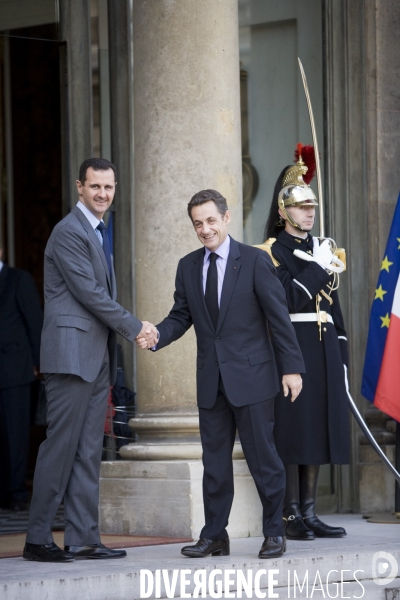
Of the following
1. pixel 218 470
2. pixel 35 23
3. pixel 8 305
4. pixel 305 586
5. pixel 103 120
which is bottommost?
pixel 305 586

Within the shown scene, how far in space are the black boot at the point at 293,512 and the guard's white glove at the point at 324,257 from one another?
42.9 inches

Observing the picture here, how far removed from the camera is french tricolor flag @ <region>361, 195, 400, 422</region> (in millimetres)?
8383

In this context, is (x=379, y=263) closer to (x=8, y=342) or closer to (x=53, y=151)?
(x=8, y=342)

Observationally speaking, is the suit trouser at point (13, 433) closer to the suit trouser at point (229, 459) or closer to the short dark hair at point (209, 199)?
the suit trouser at point (229, 459)

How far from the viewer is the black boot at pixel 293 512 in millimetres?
7109

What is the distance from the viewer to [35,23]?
30.5 ft

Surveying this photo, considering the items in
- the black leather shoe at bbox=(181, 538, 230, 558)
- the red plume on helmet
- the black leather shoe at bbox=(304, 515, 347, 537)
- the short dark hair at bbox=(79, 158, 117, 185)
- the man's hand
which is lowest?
the black leather shoe at bbox=(304, 515, 347, 537)

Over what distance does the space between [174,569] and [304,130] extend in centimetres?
428

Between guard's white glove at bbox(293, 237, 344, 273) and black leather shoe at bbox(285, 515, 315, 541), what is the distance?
1.34m

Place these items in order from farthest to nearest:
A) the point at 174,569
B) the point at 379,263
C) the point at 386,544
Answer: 1. the point at 379,263
2. the point at 386,544
3. the point at 174,569

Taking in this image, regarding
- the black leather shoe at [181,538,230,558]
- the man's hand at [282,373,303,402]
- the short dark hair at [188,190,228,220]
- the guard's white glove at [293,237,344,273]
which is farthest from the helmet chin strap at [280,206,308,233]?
the black leather shoe at [181,538,230,558]

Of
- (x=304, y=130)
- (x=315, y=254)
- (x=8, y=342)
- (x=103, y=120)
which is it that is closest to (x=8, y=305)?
(x=8, y=342)

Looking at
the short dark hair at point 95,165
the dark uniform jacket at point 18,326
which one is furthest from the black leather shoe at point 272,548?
the dark uniform jacket at point 18,326

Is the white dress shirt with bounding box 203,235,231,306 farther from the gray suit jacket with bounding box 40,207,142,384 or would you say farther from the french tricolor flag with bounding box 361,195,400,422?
the french tricolor flag with bounding box 361,195,400,422
